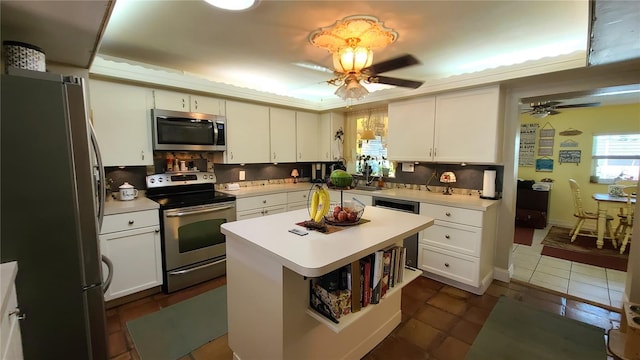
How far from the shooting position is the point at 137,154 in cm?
289

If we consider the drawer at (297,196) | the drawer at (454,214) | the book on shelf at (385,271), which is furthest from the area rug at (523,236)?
the book on shelf at (385,271)

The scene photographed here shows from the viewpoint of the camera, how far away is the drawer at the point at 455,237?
9.26ft

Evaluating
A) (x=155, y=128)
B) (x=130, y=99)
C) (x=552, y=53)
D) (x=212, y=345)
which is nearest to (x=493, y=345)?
(x=212, y=345)

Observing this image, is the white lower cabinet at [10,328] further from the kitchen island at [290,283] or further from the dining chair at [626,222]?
the dining chair at [626,222]

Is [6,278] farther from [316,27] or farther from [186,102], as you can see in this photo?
[186,102]

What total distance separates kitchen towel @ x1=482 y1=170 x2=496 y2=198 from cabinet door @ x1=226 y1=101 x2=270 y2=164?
279cm

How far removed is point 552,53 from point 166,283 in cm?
437

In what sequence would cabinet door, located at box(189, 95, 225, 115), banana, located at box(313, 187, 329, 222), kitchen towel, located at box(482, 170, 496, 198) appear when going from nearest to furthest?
1. banana, located at box(313, 187, 329, 222)
2. kitchen towel, located at box(482, 170, 496, 198)
3. cabinet door, located at box(189, 95, 225, 115)

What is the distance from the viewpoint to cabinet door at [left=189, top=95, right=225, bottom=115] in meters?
3.24

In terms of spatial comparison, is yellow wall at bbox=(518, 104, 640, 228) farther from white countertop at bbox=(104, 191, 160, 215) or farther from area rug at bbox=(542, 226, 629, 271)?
white countertop at bbox=(104, 191, 160, 215)

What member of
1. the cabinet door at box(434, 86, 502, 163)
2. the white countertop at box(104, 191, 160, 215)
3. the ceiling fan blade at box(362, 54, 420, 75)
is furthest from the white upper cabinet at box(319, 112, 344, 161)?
the white countertop at box(104, 191, 160, 215)

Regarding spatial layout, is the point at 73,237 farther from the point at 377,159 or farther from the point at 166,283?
the point at 377,159

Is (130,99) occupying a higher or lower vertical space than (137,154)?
higher

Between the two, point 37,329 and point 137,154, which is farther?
point 137,154
